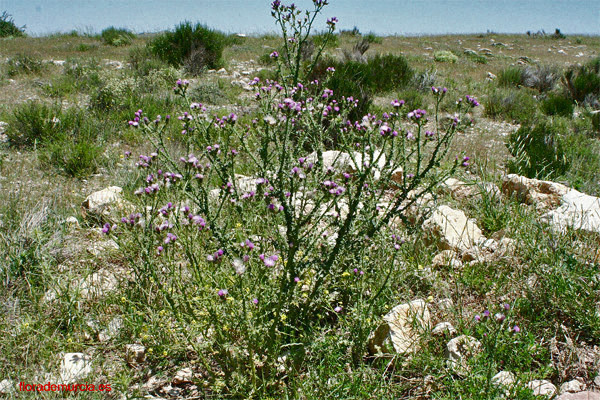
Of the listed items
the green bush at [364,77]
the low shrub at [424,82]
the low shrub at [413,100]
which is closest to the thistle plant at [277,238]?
the green bush at [364,77]

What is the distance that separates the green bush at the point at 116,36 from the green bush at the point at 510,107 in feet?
47.4

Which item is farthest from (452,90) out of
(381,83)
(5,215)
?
(5,215)

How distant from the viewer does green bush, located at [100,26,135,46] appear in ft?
52.4

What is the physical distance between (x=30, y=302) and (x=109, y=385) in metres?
0.92

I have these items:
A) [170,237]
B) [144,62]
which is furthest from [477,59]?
[170,237]

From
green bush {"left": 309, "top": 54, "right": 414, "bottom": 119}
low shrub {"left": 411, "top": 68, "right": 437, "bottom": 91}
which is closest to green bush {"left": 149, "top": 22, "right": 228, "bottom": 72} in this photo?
green bush {"left": 309, "top": 54, "right": 414, "bottom": 119}

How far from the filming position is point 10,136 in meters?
5.20

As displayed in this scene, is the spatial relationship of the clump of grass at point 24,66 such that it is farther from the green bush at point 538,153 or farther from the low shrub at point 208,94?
the green bush at point 538,153

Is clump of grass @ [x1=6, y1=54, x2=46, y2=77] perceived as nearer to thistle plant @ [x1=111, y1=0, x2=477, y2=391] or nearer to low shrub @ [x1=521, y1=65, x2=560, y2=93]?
thistle plant @ [x1=111, y1=0, x2=477, y2=391]

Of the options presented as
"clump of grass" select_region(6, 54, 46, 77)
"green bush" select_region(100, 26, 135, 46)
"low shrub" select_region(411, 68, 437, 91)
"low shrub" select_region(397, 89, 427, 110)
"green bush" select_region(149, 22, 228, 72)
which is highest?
"green bush" select_region(100, 26, 135, 46)

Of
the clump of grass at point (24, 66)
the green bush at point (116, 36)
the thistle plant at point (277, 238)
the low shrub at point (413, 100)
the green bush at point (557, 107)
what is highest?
the green bush at point (116, 36)

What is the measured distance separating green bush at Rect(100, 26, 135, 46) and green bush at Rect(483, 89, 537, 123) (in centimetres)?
1443

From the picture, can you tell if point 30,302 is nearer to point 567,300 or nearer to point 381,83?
point 567,300

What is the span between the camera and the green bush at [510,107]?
686cm
